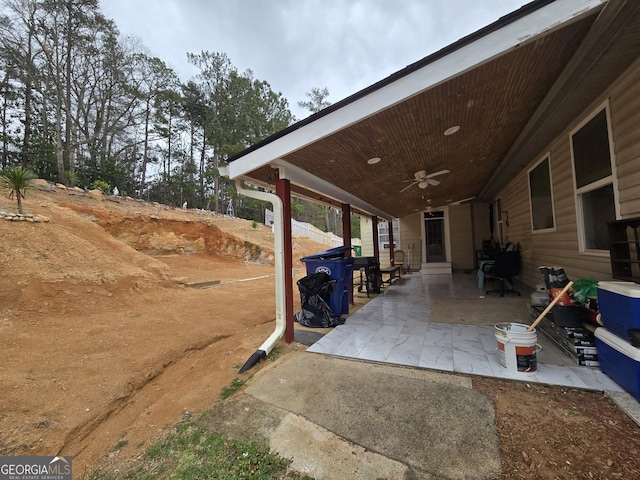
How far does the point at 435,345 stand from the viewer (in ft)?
9.52

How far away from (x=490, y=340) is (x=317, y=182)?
3.15 meters

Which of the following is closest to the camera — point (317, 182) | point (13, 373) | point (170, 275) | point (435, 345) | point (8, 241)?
point (13, 373)

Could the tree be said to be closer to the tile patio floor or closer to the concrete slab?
the tile patio floor

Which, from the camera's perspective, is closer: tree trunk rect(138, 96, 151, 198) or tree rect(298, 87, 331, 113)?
tree trunk rect(138, 96, 151, 198)

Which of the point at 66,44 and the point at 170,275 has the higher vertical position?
the point at 66,44

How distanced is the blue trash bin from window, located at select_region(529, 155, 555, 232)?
133 inches

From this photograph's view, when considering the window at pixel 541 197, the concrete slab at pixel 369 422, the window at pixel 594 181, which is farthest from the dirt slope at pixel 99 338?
the window at pixel 541 197

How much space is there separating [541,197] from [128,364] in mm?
6673

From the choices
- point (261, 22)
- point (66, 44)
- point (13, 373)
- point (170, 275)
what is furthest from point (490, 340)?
point (66, 44)

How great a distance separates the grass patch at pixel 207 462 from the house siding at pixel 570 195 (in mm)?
3539

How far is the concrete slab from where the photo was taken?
1.38 metres

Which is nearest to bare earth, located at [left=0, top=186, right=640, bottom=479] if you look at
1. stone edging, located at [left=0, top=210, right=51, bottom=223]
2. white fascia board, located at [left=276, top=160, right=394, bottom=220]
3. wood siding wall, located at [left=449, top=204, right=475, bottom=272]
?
stone edging, located at [left=0, top=210, right=51, bottom=223]

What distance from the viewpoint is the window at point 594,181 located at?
2.66 meters

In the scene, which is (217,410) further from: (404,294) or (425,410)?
(404,294)
